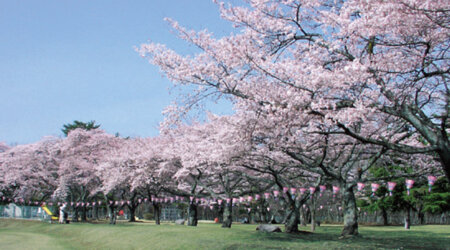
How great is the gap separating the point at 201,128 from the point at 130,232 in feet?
33.5

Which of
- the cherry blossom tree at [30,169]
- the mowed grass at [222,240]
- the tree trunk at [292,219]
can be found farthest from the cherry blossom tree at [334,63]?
the cherry blossom tree at [30,169]

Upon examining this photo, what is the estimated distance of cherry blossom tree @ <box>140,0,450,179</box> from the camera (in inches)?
369

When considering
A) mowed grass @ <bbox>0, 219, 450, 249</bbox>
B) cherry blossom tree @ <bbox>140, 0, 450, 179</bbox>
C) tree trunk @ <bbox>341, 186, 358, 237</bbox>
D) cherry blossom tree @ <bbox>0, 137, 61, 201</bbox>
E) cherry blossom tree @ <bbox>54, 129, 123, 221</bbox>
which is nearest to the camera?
cherry blossom tree @ <bbox>140, 0, 450, 179</bbox>

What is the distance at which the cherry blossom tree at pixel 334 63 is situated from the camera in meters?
9.38

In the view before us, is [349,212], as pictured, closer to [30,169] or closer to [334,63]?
[334,63]

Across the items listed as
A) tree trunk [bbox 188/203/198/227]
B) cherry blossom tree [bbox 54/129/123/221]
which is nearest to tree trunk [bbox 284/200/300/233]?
tree trunk [bbox 188/203/198/227]

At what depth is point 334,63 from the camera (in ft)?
40.2

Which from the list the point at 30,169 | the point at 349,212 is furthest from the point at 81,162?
the point at 349,212

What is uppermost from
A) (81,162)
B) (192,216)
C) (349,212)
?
(81,162)

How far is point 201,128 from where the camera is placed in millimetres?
29953

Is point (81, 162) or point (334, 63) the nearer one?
point (334, 63)

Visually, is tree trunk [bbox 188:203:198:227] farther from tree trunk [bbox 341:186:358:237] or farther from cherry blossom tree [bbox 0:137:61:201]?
cherry blossom tree [bbox 0:137:61:201]

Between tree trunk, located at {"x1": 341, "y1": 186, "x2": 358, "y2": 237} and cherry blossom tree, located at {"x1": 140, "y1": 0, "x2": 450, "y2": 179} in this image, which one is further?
tree trunk, located at {"x1": 341, "y1": 186, "x2": 358, "y2": 237}

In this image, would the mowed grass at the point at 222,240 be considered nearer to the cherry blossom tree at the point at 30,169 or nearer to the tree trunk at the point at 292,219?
the tree trunk at the point at 292,219
